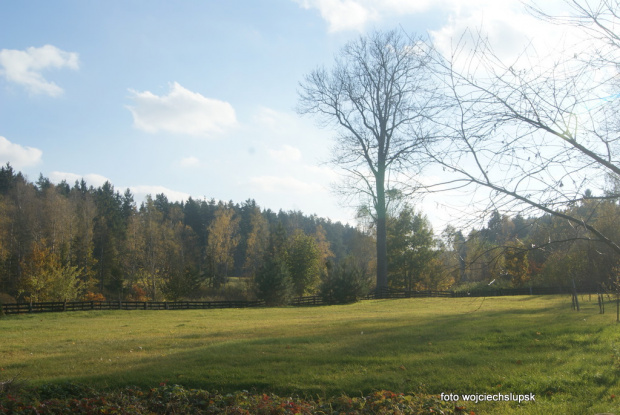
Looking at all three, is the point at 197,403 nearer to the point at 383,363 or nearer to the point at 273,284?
the point at 383,363

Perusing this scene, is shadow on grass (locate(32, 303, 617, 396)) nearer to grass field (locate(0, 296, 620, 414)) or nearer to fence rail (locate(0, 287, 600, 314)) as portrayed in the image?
grass field (locate(0, 296, 620, 414))

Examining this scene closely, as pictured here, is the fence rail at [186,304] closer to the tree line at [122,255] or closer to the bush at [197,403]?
the tree line at [122,255]

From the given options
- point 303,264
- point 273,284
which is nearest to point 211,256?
point 303,264

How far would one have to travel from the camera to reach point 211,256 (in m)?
68.1

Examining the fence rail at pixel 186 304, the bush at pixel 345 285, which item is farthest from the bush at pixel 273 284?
the bush at pixel 345 285

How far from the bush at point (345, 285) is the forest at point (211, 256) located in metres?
0.09

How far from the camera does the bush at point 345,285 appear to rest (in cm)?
3888

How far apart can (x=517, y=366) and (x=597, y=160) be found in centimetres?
520

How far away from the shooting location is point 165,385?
24.2 feet

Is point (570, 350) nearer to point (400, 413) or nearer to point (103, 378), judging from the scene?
point (400, 413)

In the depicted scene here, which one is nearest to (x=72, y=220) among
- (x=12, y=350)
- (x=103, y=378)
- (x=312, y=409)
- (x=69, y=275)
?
(x=69, y=275)

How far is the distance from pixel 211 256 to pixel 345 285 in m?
34.4

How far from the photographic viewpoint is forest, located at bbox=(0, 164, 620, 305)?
16.1 ft

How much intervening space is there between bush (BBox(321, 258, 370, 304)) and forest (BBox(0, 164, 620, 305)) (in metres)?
0.09
